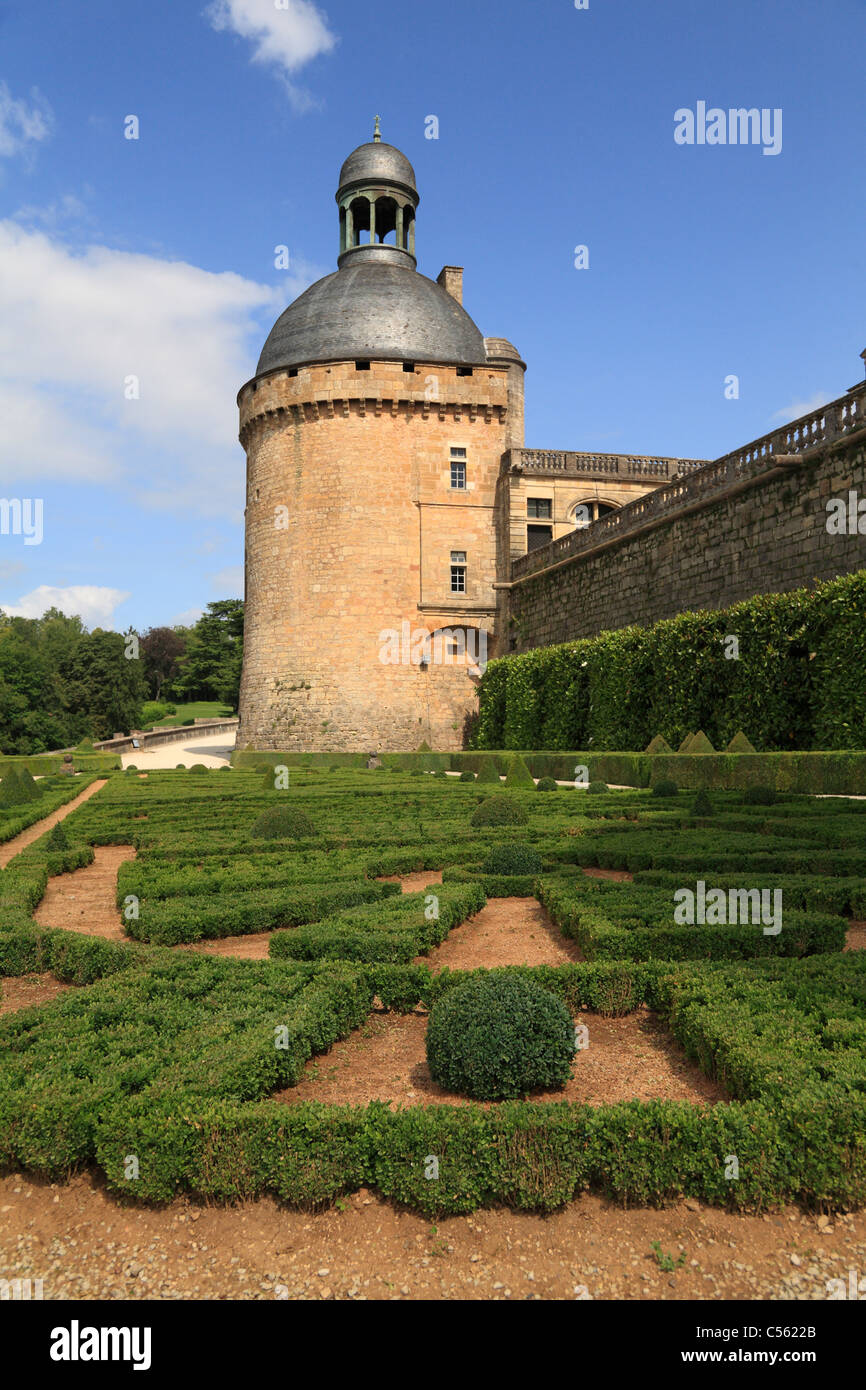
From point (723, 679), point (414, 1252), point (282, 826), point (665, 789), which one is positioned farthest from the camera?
point (723, 679)

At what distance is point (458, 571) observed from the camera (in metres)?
33.5

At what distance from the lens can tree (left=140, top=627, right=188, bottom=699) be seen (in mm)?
87544

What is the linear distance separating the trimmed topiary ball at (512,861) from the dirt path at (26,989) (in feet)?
13.3

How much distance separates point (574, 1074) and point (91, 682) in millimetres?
59177

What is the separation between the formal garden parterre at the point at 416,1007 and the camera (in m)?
3.54

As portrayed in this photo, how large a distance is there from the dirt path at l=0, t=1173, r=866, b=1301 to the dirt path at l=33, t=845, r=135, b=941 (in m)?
3.21

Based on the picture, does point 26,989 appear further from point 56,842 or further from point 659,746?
point 659,746

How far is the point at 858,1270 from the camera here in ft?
10.4

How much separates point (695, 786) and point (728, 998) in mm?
11345

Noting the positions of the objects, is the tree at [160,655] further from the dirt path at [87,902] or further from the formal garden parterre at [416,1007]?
the formal garden parterre at [416,1007]

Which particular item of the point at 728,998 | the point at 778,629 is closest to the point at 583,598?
the point at 778,629

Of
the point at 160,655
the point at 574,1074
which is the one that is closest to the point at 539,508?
the point at 574,1074

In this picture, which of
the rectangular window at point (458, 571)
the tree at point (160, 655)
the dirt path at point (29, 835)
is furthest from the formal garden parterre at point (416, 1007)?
the tree at point (160, 655)
